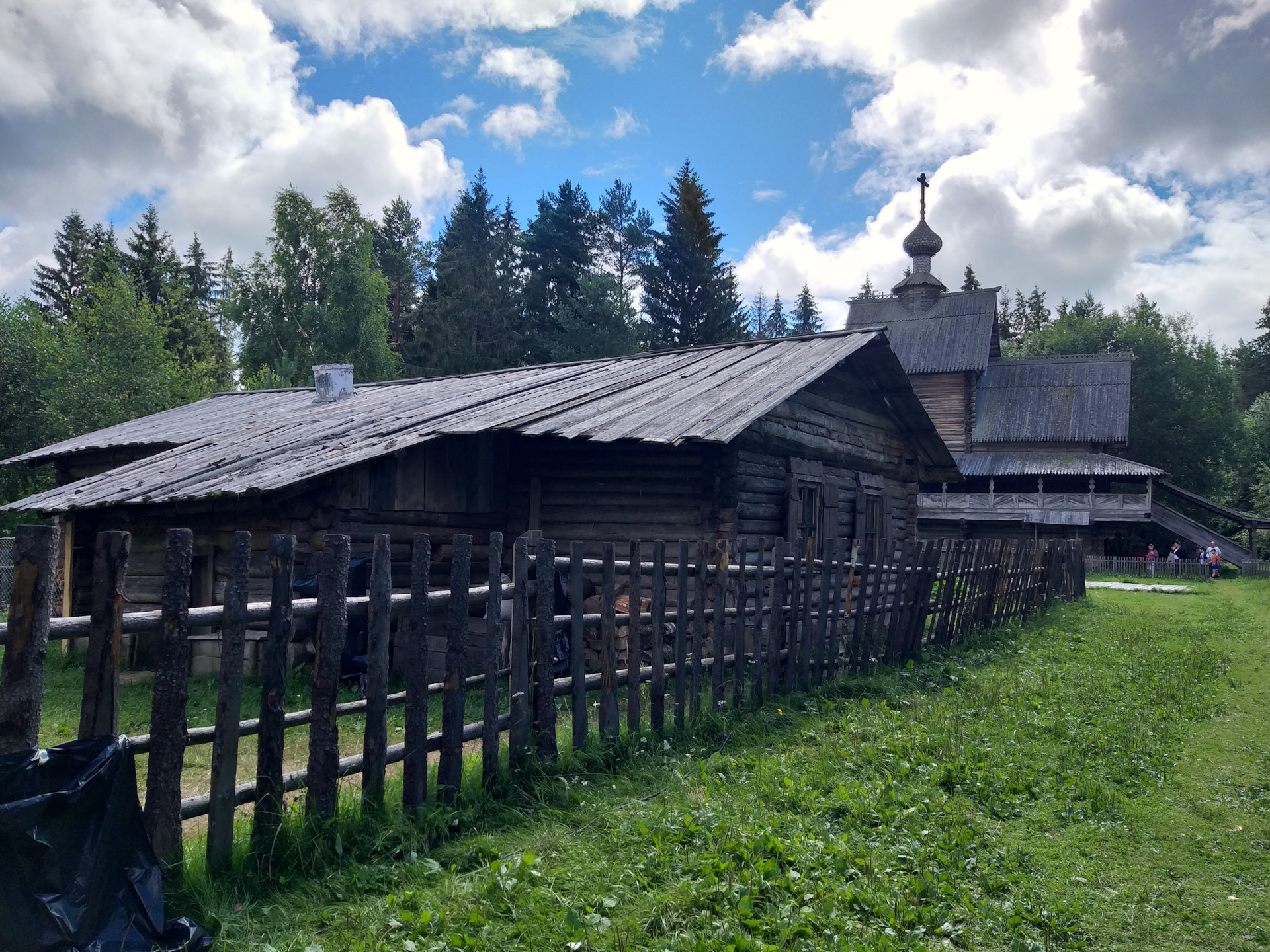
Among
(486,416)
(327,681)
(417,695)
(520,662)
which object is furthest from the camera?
(486,416)

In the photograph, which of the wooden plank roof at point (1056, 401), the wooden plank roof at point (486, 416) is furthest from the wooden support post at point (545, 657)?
the wooden plank roof at point (1056, 401)

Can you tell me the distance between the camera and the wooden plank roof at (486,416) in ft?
33.2

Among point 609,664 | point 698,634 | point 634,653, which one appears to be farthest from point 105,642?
point 698,634

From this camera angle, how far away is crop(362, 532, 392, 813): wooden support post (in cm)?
434

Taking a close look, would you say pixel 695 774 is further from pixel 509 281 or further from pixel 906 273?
pixel 906 273

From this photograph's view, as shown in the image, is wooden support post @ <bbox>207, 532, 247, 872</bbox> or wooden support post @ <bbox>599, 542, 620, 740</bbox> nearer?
wooden support post @ <bbox>207, 532, 247, 872</bbox>

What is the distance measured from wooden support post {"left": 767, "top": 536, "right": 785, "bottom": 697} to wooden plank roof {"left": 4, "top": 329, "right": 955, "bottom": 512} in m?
2.14

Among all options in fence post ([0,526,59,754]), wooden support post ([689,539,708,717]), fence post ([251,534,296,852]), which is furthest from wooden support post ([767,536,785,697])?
fence post ([0,526,59,754])

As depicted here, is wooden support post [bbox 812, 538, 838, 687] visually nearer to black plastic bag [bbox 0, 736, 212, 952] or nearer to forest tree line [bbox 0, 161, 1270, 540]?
black plastic bag [bbox 0, 736, 212, 952]

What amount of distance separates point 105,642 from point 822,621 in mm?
6135

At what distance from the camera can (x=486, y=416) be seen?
11.4 meters

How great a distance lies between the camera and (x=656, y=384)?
43.8 feet

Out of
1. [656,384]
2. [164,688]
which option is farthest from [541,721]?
[656,384]

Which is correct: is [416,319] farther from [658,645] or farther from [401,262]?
[658,645]
